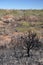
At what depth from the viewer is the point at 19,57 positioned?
1544cm

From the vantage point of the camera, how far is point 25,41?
17344mm

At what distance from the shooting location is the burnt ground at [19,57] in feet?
46.4

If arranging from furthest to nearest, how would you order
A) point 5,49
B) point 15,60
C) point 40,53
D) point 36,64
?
point 5,49
point 40,53
point 15,60
point 36,64

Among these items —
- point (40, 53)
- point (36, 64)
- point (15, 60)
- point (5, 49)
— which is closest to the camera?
point (36, 64)

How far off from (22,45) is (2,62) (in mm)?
4107

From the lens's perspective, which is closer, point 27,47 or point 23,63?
point 23,63

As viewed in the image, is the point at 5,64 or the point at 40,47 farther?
the point at 40,47

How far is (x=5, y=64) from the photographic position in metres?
13.9

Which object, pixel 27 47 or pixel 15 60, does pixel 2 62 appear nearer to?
pixel 15 60

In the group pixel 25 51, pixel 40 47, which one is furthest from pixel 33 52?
pixel 40 47

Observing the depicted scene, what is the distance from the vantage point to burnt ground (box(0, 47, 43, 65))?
46.4 feet

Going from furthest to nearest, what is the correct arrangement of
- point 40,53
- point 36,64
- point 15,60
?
point 40,53
point 15,60
point 36,64

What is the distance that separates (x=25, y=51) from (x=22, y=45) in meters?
1.29

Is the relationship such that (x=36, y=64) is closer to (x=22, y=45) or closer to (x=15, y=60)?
(x=15, y=60)
